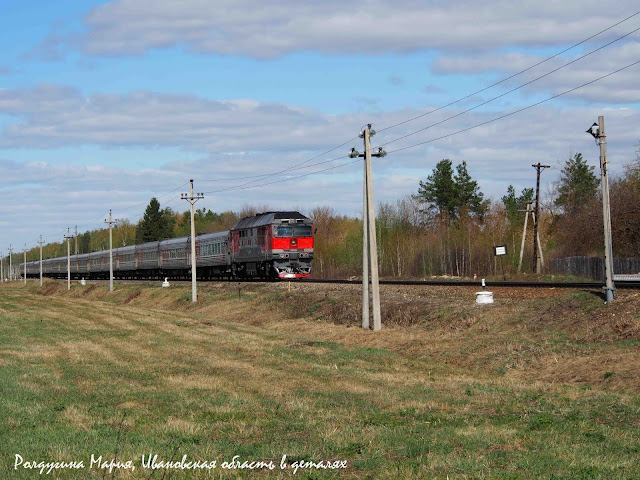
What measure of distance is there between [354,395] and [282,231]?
→ 3615cm

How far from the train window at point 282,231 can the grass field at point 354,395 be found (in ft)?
64.9

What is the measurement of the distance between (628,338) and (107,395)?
12528 millimetres

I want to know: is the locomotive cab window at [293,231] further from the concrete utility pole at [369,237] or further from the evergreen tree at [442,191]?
the evergreen tree at [442,191]

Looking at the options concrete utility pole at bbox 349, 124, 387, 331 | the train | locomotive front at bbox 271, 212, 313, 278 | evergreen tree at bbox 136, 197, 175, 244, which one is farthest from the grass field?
evergreen tree at bbox 136, 197, 175, 244

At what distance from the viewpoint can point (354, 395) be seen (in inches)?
534

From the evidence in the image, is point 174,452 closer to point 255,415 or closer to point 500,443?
point 255,415

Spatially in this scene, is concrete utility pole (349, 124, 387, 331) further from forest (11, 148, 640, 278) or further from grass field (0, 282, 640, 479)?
forest (11, 148, 640, 278)

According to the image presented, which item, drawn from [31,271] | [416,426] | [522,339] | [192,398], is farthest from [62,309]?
[31,271]

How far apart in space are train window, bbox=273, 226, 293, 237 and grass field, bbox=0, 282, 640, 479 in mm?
19791

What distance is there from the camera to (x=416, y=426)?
10586mm

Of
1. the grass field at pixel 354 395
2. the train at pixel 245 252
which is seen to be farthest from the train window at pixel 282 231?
the grass field at pixel 354 395

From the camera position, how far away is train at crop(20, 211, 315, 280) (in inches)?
1962

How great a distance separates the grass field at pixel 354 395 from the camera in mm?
8695

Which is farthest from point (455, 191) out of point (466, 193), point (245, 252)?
point (245, 252)
